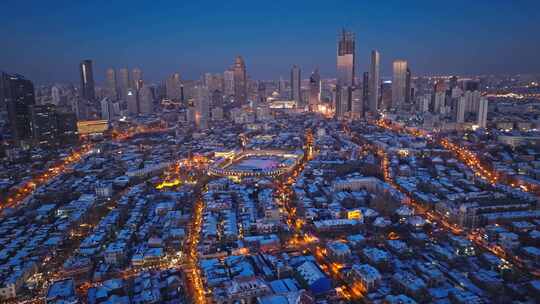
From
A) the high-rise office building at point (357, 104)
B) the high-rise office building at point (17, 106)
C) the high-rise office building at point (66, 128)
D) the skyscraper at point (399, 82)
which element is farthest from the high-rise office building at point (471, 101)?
the high-rise office building at point (17, 106)

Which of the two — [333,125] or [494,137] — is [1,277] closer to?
[494,137]

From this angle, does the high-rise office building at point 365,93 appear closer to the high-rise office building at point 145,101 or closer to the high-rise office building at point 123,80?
the high-rise office building at point 145,101

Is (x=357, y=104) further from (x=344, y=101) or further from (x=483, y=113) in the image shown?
(x=483, y=113)

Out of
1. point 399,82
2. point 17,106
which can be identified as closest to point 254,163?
point 17,106

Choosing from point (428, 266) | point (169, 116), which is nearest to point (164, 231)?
point (428, 266)

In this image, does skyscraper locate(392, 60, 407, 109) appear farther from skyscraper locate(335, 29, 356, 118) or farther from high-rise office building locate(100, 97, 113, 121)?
high-rise office building locate(100, 97, 113, 121)

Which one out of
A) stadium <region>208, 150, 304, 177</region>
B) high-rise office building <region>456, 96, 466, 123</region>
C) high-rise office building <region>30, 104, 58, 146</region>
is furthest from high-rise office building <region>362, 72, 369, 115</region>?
high-rise office building <region>30, 104, 58, 146</region>
